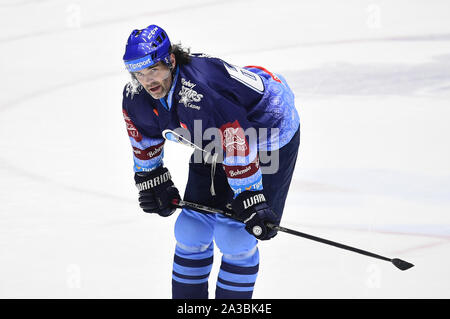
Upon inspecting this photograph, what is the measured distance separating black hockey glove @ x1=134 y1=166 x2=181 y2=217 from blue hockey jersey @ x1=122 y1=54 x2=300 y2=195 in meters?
0.18

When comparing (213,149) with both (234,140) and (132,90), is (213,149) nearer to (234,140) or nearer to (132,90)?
(234,140)

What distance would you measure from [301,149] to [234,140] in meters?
2.19

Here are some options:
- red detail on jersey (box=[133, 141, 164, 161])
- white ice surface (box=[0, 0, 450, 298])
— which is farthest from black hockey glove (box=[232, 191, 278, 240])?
white ice surface (box=[0, 0, 450, 298])

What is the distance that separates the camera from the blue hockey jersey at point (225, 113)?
9.78 feet

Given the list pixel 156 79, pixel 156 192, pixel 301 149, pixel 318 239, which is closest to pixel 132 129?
pixel 156 192

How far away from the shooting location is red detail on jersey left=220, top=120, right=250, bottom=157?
9.78 ft

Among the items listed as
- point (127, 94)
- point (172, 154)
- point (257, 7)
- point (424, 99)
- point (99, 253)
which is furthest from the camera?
point (257, 7)

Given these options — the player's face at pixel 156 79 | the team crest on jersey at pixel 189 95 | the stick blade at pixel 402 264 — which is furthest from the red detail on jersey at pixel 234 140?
the stick blade at pixel 402 264

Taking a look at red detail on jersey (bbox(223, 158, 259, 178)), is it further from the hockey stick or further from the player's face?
the player's face

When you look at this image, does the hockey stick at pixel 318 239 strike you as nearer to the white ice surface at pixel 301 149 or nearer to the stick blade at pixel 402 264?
the stick blade at pixel 402 264
